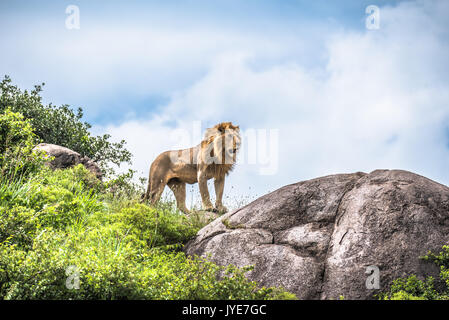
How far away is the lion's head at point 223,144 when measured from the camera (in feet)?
33.7

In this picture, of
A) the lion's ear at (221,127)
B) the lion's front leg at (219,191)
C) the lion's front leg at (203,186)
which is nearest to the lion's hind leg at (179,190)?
the lion's front leg at (203,186)

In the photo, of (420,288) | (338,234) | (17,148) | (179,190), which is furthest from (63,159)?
(420,288)

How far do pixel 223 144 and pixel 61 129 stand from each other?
10.5 metres

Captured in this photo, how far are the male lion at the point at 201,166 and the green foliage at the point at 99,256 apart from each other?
1.43 m

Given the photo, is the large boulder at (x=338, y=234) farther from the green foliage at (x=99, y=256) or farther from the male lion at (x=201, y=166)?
the male lion at (x=201, y=166)

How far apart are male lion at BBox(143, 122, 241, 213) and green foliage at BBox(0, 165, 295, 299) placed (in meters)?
1.43

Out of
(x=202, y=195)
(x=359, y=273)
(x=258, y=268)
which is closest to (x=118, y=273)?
(x=258, y=268)

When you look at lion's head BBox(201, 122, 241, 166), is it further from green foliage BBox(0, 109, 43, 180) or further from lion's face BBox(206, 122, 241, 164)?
green foliage BBox(0, 109, 43, 180)

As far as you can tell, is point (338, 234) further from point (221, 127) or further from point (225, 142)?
point (221, 127)

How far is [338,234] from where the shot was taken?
6.07m

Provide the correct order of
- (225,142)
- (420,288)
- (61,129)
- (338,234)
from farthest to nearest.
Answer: (61,129) < (225,142) < (338,234) < (420,288)

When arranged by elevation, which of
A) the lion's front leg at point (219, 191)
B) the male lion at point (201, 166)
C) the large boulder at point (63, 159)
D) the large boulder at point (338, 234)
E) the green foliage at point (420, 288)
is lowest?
the green foliage at point (420, 288)

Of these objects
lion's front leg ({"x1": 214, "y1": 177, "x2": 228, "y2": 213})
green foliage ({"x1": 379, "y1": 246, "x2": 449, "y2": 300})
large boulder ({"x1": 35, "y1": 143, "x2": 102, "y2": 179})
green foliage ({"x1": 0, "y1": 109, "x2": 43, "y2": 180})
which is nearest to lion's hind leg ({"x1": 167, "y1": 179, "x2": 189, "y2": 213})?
lion's front leg ({"x1": 214, "y1": 177, "x2": 228, "y2": 213})

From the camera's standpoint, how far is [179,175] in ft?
38.5
